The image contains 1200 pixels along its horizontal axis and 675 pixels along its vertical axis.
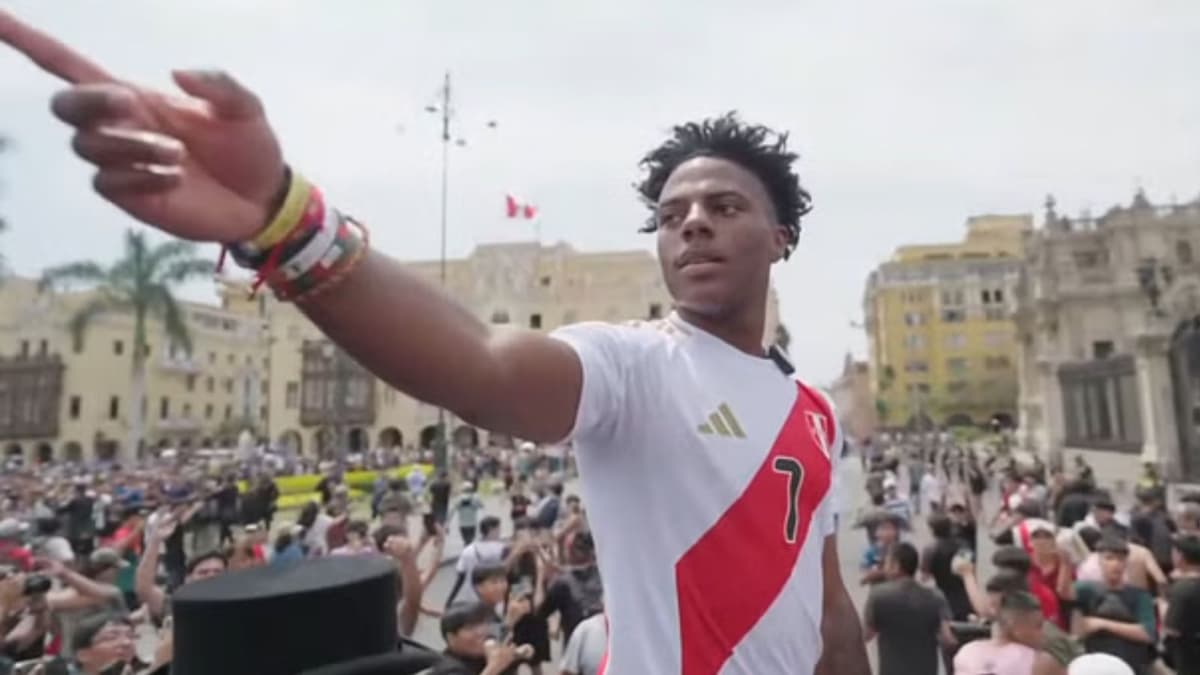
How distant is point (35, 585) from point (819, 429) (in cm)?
579

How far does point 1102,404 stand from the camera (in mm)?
26297

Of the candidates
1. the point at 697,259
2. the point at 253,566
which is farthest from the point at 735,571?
the point at 253,566

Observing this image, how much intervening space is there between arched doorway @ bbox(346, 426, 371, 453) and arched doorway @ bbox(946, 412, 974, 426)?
50.7 metres

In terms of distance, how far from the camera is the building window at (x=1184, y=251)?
47.1 m

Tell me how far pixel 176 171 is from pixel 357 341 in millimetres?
295

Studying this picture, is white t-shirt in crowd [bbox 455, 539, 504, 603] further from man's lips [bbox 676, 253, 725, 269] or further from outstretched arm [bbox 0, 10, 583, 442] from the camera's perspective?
outstretched arm [bbox 0, 10, 583, 442]

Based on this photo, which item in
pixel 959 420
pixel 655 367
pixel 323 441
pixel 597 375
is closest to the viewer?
pixel 597 375

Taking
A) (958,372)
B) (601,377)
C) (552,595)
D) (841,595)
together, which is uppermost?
(958,372)

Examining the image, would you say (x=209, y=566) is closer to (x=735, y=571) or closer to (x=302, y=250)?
(x=735, y=571)

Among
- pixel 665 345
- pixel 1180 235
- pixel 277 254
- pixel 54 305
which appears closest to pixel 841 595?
pixel 665 345

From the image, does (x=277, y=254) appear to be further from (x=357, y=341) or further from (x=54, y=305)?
(x=54, y=305)

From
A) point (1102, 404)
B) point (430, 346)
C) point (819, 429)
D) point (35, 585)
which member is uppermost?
point (1102, 404)

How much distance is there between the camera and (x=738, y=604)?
159 cm

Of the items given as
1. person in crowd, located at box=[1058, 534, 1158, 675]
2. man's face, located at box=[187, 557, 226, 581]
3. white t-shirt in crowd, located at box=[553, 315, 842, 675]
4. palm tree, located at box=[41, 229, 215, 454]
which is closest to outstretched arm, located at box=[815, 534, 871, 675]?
white t-shirt in crowd, located at box=[553, 315, 842, 675]
